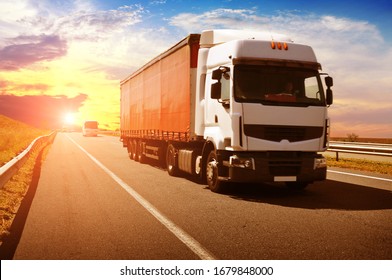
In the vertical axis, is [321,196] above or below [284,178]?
below

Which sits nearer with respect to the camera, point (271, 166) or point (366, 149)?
point (271, 166)

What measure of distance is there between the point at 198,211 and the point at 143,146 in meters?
10.5

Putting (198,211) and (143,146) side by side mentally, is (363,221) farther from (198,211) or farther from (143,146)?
(143,146)

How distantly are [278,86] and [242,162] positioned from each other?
1.85 m

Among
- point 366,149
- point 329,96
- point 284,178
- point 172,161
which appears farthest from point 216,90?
point 366,149

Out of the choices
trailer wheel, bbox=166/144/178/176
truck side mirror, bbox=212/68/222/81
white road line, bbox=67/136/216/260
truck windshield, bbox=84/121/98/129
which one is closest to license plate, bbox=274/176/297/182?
truck side mirror, bbox=212/68/222/81

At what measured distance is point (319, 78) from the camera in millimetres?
9969

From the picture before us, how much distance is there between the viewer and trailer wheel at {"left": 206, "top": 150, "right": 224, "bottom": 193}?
10030 mm

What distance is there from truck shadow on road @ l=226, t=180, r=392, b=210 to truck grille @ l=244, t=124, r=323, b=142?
4.27 feet

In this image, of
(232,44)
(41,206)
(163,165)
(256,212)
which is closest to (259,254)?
(256,212)

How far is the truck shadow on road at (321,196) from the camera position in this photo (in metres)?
8.68

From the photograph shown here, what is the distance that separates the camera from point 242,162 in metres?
9.30

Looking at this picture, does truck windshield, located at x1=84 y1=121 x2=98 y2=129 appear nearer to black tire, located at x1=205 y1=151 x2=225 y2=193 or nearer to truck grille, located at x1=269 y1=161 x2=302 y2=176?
black tire, located at x1=205 y1=151 x2=225 y2=193

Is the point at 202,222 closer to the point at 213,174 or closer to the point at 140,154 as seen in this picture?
the point at 213,174
